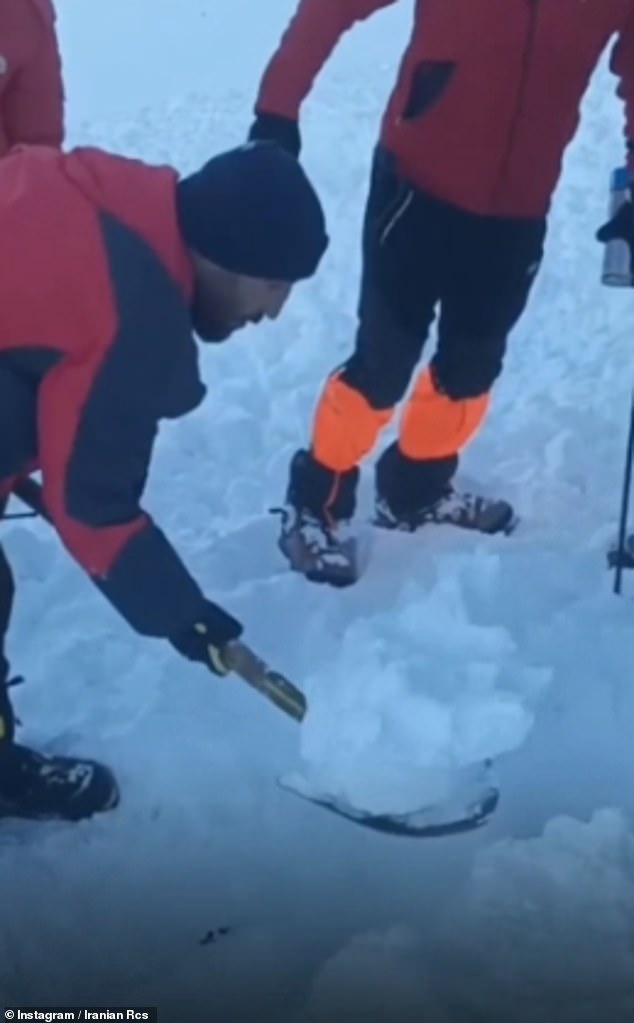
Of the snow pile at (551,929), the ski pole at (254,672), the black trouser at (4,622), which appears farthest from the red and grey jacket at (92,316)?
the snow pile at (551,929)

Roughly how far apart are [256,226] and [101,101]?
202 inches

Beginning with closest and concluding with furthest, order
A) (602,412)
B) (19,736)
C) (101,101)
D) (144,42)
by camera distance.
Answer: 1. (19,736)
2. (602,412)
3. (101,101)
4. (144,42)

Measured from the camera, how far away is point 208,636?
261 cm

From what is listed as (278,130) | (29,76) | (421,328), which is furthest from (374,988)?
(29,76)

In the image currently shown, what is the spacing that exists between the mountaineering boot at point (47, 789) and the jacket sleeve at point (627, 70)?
1.82 metres

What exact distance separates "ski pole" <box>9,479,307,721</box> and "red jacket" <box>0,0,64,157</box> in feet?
2.37

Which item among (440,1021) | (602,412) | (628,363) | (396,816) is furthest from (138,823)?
(628,363)

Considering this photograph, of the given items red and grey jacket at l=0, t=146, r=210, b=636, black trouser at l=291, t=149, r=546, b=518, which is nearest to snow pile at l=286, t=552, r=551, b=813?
black trouser at l=291, t=149, r=546, b=518

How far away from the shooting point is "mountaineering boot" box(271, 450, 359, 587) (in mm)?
3719

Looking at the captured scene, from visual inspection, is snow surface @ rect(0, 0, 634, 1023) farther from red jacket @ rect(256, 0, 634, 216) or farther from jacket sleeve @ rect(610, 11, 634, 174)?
jacket sleeve @ rect(610, 11, 634, 174)

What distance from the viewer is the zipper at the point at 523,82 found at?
3092mm

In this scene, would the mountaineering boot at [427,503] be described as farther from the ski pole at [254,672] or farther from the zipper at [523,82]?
the ski pole at [254,672]

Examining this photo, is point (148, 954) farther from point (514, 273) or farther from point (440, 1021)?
point (514, 273)

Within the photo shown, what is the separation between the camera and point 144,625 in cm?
260
